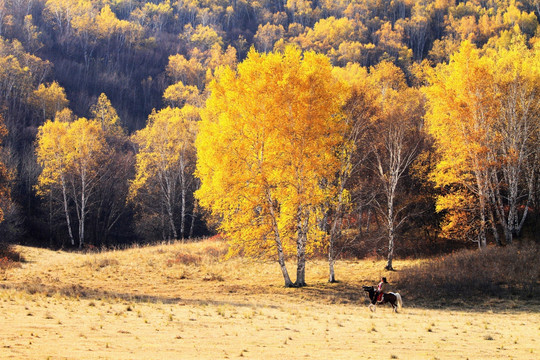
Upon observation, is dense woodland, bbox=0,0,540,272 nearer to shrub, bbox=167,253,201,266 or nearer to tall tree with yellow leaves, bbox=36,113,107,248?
tall tree with yellow leaves, bbox=36,113,107,248

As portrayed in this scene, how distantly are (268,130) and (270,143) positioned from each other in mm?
634

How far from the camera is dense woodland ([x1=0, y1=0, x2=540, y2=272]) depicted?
815 inches

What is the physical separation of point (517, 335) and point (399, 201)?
18502 mm

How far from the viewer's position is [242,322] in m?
12.6

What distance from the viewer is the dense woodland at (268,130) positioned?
20.7m

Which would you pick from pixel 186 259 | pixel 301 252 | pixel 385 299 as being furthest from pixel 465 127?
pixel 186 259

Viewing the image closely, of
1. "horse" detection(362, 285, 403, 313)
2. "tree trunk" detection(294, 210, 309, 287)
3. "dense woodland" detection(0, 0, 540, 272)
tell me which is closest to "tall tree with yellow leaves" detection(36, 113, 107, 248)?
"dense woodland" detection(0, 0, 540, 272)

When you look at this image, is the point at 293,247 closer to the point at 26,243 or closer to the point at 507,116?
the point at 507,116

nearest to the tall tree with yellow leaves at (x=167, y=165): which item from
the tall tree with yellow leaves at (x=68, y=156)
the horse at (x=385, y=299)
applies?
the tall tree with yellow leaves at (x=68, y=156)

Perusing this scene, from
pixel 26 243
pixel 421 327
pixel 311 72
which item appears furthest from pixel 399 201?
pixel 26 243

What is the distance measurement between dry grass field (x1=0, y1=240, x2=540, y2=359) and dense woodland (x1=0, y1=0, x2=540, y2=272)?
3.31 metres

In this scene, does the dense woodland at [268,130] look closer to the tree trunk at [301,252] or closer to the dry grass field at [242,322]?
the tree trunk at [301,252]

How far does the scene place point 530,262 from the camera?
20844 mm

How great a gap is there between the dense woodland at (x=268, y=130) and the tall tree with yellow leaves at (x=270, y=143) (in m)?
0.09
